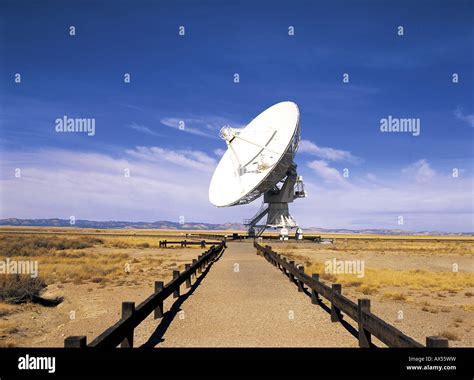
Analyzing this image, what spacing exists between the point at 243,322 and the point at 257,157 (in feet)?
106

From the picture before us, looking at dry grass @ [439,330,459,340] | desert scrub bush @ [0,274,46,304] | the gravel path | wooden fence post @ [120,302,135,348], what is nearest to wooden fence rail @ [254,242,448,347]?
the gravel path

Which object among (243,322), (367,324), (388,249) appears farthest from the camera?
(388,249)

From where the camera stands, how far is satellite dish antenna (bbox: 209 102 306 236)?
38031mm

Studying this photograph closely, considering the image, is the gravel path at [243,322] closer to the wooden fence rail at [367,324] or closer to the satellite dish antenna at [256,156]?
the wooden fence rail at [367,324]

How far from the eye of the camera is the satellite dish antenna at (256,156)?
38031 mm

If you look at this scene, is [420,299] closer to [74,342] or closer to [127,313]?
[127,313]

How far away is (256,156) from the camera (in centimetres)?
4050

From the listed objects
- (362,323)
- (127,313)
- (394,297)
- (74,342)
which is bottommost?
(394,297)

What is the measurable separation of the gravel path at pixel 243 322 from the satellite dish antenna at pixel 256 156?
25.1m

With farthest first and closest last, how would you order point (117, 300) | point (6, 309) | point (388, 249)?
1. point (388, 249)
2. point (117, 300)
3. point (6, 309)

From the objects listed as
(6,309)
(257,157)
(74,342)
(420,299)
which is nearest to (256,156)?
(257,157)

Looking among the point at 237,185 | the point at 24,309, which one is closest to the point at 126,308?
the point at 24,309
